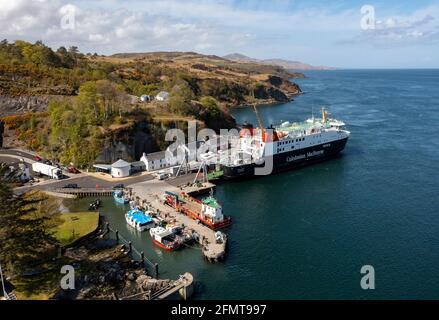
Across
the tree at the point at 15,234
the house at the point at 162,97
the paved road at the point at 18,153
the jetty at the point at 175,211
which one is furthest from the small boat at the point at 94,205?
the house at the point at 162,97

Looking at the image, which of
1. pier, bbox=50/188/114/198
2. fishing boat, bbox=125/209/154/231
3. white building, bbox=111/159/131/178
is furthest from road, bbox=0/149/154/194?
fishing boat, bbox=125/209/154/231

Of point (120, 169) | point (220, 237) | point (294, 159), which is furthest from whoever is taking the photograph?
point (294, 159)

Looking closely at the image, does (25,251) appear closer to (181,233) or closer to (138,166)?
(181,233)

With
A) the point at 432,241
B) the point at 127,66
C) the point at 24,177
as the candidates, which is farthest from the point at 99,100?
the point at 127,66

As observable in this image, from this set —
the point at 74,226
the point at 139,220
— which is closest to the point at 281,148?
the point at 139,220

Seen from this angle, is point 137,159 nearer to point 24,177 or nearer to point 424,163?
point 24,177

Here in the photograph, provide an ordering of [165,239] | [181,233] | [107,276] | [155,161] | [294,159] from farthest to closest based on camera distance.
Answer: [294,159] → [155,161] → [181,233] → [165,239] → [107,276]
